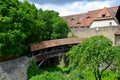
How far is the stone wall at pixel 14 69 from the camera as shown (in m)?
23.5

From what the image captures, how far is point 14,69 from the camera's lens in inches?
963

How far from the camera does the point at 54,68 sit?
108ft

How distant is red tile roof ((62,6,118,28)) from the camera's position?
141 feet

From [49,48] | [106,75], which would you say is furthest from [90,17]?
[106,75]

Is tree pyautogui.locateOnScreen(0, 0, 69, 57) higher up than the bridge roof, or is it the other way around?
tree pyautogui.locateOnScreen(0, 0, 69, 57)

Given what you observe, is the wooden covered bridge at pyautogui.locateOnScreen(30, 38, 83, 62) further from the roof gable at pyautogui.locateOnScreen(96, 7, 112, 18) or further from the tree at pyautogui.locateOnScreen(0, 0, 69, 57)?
the roof gable at pyautogui.locateOnScreen(96, 7, 112, 18)

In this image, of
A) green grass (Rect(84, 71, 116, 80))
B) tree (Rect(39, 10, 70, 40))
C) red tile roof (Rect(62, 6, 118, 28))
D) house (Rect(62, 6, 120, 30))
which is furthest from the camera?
red tile roof (Rect(62, 6, 118, 28))

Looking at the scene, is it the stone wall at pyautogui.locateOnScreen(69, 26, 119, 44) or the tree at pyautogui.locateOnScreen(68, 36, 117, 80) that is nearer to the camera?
the tree at pyautogui.locateOnScreen(68, 36, 117, 80)

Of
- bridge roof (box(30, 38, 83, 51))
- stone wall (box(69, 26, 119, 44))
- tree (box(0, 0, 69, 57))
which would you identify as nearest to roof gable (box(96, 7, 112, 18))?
stone wall (box(69, 26, 119, 44))

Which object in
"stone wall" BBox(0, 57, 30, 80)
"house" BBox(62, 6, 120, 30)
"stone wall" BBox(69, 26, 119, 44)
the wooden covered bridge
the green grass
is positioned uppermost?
"house" BBox(62, 6, 120, 30)

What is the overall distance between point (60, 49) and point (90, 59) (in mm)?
10879

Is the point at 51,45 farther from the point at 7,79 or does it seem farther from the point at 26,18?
the point at 7,79

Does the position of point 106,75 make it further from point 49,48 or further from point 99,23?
point 99,23

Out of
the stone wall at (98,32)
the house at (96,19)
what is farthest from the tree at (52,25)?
the house at (96,19)
